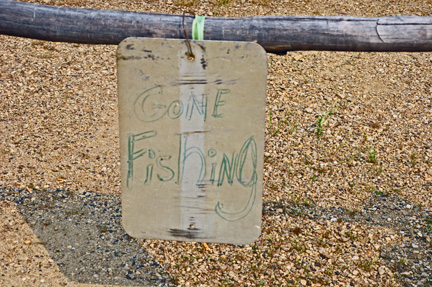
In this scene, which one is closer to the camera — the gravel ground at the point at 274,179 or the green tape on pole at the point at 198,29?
the green tape on pole at the point at 198,29

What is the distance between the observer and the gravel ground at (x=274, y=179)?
3.58 meters

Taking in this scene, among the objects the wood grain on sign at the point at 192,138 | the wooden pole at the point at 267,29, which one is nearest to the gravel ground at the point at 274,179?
the wood grain on sign at the point at 192,138

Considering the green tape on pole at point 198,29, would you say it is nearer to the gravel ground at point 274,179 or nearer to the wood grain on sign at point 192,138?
the wood grain on sign at point 192,138

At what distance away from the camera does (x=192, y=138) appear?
93.5 inches


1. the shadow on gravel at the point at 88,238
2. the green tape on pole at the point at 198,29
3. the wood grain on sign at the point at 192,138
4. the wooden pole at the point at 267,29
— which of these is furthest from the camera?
the shadow on gravel at the point at 88,238

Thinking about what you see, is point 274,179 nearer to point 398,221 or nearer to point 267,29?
point 398,221

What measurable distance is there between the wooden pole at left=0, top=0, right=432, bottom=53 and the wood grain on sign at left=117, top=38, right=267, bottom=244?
49cm

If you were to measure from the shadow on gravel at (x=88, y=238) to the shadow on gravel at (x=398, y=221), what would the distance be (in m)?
1.13

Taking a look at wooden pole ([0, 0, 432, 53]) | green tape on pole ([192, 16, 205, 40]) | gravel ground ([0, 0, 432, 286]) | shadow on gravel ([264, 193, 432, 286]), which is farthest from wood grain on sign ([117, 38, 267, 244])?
shadow on gravel ([264, 193, 432, 286])

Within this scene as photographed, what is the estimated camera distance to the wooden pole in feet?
8.93

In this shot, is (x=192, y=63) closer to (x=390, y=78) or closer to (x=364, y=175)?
(x=364, y=175)

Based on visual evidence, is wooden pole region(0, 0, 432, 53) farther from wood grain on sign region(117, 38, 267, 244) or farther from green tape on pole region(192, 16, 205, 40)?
wood grain on sign region(117, 38, 267, 244)

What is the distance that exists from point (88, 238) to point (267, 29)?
211cm

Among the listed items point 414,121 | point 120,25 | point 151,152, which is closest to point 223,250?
point 151,152
